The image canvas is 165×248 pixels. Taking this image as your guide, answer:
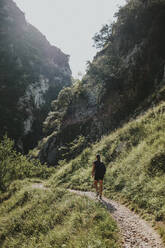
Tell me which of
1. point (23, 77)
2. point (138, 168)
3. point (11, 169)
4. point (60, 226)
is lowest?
point (60, 226)

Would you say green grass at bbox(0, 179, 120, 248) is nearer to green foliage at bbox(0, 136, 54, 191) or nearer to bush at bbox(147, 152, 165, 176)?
bush at bbox(147, 152, 165, 176)

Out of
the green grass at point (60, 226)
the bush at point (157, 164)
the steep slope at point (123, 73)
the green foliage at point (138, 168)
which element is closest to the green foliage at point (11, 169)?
the steep slope at point (123, 73)

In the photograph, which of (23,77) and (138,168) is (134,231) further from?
(23,77)

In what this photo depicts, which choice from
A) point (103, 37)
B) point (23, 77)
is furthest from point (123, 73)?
point (23, 77)

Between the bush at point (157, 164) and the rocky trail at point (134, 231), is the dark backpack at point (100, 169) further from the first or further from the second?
the bush at point (157, 164)

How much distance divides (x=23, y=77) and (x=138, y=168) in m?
101

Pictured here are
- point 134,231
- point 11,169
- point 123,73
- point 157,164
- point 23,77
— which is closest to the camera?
point 134,231

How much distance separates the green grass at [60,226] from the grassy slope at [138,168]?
2.06 meters

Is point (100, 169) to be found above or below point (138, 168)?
above

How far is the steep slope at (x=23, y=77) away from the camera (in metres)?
85.9

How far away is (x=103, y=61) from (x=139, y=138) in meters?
22.0

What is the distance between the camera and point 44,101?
351 feet

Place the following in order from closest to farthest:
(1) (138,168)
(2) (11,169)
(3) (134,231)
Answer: (3) (134,231), (1) (138,168), (2) (11,169)

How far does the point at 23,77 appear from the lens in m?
99.6
